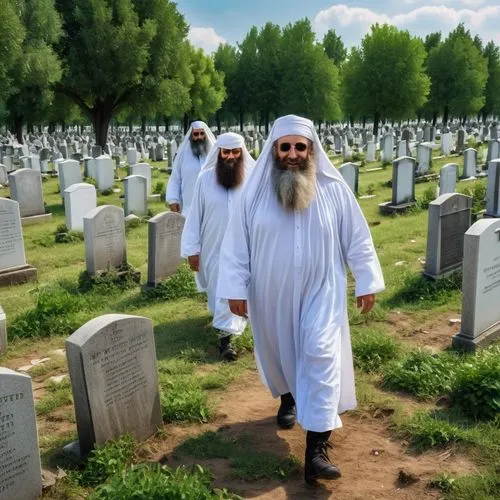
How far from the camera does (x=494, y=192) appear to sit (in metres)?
10.9

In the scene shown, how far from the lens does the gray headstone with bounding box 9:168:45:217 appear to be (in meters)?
13.0

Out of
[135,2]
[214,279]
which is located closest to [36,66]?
[135,2]

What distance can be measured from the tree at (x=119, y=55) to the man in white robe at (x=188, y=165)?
20646mm

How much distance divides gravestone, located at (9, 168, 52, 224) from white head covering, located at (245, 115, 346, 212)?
403 inches

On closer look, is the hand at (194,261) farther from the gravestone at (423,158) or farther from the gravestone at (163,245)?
the gravestone at (423,158)

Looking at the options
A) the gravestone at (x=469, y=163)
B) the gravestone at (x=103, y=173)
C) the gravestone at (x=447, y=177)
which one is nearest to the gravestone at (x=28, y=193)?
the gravestone at (x=103, y=173)

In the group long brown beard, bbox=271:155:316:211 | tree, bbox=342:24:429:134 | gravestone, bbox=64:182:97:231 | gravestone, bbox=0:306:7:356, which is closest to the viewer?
long brown beard, bbox=271:155:316:211

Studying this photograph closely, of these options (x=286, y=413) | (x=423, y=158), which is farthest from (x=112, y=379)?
(x=423, y=158)

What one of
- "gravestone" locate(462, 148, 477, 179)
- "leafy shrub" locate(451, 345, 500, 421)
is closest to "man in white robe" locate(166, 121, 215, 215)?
"leafy shrub" locate(451, 345, 500, 421)

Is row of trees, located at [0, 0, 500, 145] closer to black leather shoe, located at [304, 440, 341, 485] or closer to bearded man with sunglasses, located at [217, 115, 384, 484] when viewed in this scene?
bearded man with sunglasses, located at [217, 115, 384, 484]

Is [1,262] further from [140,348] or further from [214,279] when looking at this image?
[140,348]

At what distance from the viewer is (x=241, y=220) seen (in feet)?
13.4

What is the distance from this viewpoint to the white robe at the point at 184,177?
841 cm

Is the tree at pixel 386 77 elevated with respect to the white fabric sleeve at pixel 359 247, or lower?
elevated
